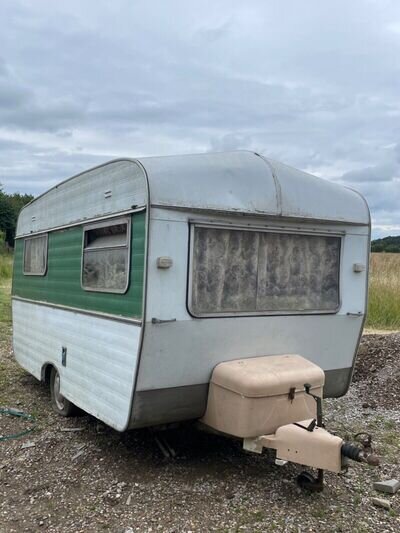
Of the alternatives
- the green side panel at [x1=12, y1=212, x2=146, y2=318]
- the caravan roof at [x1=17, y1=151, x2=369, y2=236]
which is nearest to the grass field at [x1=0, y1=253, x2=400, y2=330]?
the green side panel at [x1=12, y1=212, x2=146, y2=318]

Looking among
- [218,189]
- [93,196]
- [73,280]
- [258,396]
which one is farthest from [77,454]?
[218,189]

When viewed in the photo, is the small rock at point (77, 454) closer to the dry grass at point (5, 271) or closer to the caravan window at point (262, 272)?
the caravan window at point (262, 272)

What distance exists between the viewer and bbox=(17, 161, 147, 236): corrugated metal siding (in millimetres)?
4391

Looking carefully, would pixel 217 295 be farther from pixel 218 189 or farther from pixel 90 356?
pixel 90 356

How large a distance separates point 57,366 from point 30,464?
1.20m

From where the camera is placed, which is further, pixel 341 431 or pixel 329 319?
pixel 341 431

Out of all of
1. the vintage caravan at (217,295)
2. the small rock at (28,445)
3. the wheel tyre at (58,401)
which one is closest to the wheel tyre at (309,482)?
the vintage caravan at (217,295)

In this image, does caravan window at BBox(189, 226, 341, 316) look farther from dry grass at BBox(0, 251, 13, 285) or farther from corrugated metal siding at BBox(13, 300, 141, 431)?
dry grass at BBox(0, 251, 13, 285)

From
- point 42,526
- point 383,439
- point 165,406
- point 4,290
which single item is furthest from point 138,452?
point 4,290

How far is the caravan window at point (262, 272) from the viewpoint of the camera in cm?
440

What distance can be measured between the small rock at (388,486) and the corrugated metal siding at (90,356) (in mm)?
2037

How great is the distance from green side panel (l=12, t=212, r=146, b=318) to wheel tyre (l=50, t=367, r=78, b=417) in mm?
879

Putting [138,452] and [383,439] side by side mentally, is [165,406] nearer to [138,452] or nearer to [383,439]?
[138,452]

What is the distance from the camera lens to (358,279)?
530cm
